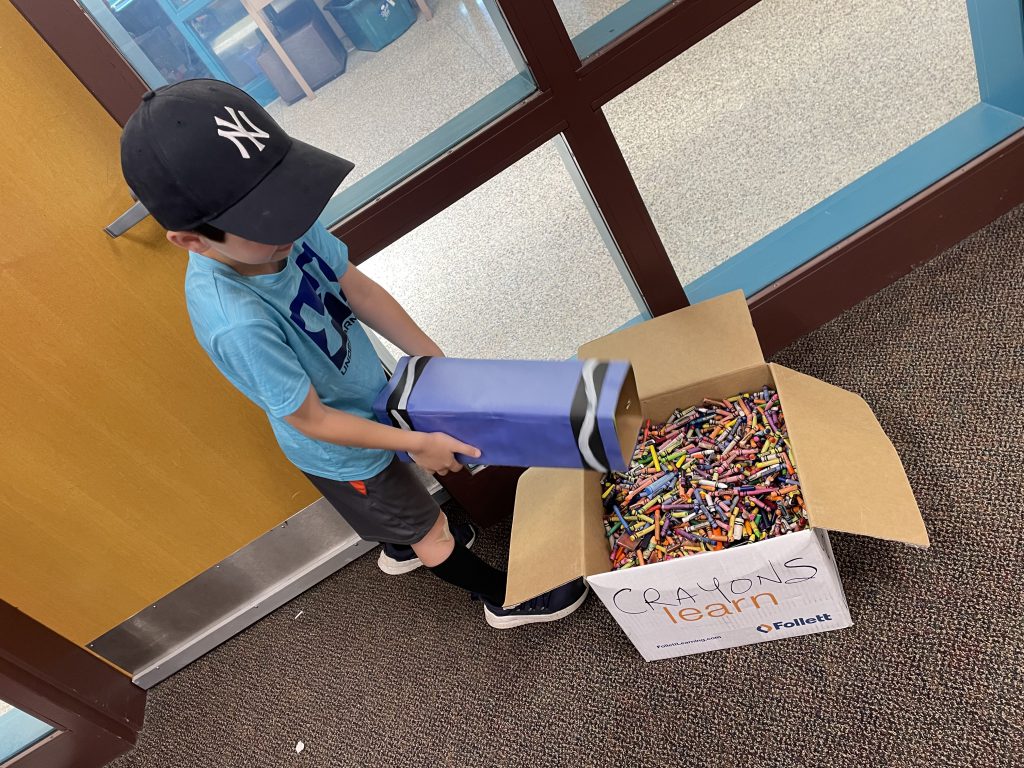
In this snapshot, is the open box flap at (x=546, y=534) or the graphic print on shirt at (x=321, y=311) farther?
the open box flap at (x=546, y=534)

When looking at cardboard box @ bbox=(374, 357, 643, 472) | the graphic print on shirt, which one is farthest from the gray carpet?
the graphic print on shirt

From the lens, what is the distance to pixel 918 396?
1624mm

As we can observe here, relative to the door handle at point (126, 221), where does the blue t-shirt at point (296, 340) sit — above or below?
below

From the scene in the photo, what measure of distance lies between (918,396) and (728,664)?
0.68 m

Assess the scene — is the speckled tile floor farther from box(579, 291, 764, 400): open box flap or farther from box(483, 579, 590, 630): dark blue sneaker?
box(483, 579, 590, 630): dark blue sneaker

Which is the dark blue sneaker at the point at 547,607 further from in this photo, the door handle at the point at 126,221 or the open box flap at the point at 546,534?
the door handle at the point at 126,221

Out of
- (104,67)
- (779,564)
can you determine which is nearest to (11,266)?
(104,67)

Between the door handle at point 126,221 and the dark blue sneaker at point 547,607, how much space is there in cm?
100

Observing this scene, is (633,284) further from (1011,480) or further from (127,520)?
(127,520)

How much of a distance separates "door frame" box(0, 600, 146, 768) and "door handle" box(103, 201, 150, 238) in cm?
89

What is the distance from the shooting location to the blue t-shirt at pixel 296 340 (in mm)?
1072

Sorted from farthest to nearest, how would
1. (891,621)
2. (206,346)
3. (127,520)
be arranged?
1. (127,520)
2. (891,621)
3. (206,346)

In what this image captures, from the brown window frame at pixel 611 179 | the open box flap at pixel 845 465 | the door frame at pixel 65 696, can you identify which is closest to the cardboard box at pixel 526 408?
the open box flap at pixel 845 465

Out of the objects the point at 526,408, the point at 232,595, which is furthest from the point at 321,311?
the point at 232,595
